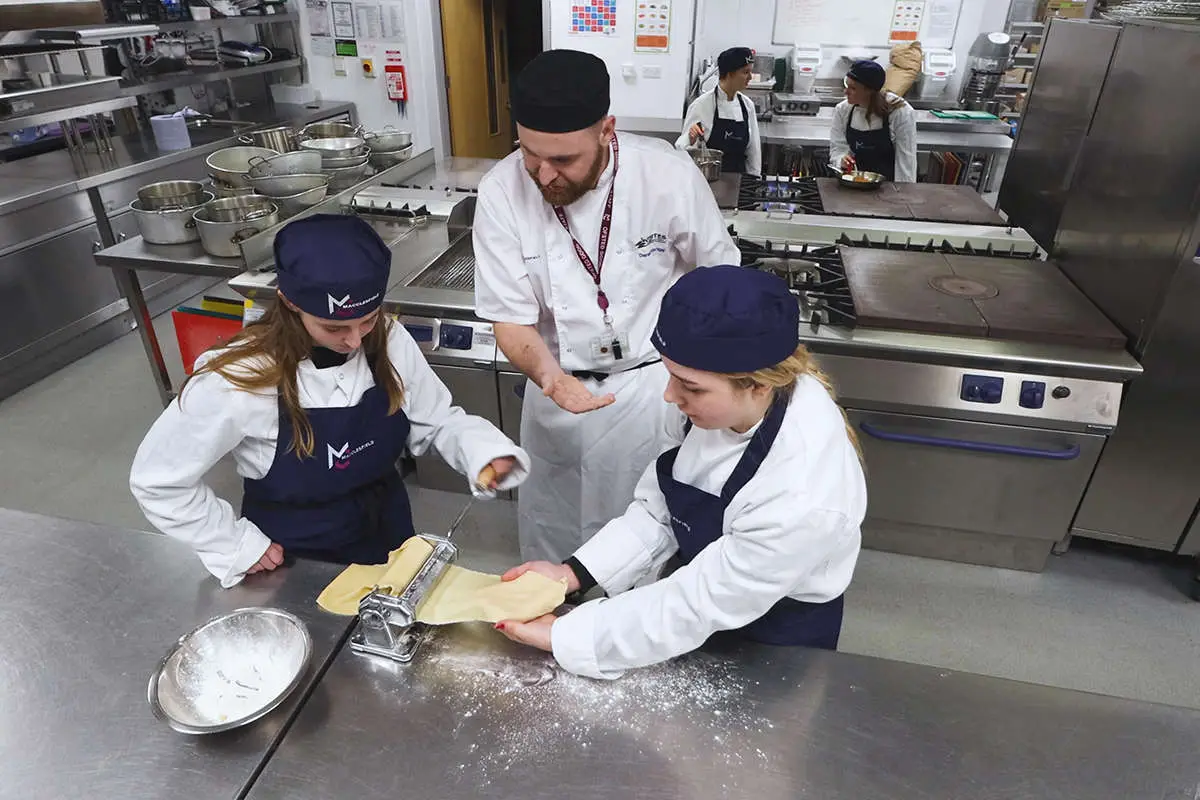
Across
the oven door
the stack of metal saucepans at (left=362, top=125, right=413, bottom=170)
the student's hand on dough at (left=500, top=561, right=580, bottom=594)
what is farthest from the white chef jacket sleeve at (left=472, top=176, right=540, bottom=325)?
the stack of metal saucepans at (left=362, top=125, right=413, bottom=170)

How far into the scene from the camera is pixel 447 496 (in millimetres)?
3021

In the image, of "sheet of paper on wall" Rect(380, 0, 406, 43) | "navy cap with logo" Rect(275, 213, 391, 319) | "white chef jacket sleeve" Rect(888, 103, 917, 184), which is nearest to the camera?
"navy cap with logo" Rect(275, 213, 391, 319)

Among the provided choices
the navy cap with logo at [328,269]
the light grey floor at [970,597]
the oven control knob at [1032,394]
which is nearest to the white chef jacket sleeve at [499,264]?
the navy cap with logo at [328,269]

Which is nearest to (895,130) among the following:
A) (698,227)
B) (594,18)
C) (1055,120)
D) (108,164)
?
(1055,120)

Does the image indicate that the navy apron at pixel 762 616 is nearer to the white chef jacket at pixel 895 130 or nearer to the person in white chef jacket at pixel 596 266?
the person in white chef jacket at pixel 596 266

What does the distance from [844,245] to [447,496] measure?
6.22 ft

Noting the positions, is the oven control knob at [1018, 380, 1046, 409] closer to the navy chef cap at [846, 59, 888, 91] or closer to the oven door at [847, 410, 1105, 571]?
the oven door at [847, 410, 1105, 571]

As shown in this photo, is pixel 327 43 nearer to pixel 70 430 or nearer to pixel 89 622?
pixel 70 430

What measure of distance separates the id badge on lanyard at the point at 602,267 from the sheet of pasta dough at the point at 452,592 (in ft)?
2.90

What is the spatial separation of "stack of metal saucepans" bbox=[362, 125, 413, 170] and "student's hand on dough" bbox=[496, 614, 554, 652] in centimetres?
312

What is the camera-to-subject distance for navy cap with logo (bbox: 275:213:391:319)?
124cm

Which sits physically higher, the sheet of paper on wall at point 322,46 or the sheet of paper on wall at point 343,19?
the sheet of paper on wall at point 343,19

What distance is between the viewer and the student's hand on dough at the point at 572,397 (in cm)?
167

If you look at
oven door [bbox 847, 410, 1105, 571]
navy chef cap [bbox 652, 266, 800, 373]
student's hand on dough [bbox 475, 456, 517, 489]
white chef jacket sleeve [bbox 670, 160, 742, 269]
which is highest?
navy chef cap [bbox 652, 266, 800, 373]
